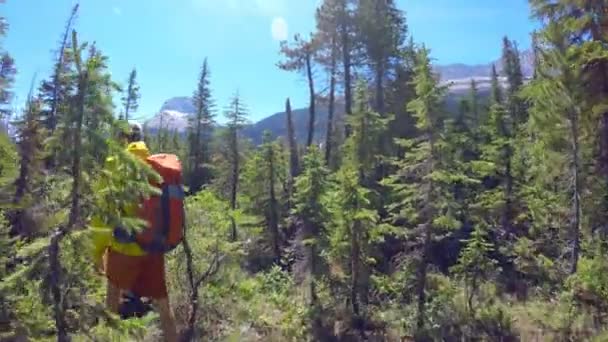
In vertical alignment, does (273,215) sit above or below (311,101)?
below

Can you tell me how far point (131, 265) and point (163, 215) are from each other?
503 mm

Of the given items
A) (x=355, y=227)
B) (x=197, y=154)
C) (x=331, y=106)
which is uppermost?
(x=331, y=106)

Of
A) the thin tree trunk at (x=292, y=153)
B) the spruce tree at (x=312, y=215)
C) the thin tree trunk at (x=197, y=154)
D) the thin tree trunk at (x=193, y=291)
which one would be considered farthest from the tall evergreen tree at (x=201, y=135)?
the thin tree trunk at (x=193, y=291)

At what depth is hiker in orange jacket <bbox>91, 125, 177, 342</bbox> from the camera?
4887 mm

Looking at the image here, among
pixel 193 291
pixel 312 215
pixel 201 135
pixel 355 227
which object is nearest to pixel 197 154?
pixel 201 135

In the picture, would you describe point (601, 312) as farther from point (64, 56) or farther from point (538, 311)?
point (64, 56)

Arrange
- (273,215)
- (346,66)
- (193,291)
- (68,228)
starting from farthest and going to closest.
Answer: (346,66) < (273,215) < (193,291) < (68,228)

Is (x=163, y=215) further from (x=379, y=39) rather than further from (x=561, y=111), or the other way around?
(x=379, y=39)

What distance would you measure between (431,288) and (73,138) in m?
17.3

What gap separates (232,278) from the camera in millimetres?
13797

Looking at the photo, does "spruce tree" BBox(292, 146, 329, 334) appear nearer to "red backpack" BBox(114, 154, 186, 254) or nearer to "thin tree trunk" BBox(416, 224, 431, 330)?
"thin tree trunk" BBox(416, 224, 431, 330)

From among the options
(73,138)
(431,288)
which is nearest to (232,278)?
(431,288)

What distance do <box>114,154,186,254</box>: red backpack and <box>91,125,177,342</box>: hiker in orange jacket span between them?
8 cm

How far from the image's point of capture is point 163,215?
509 cm
